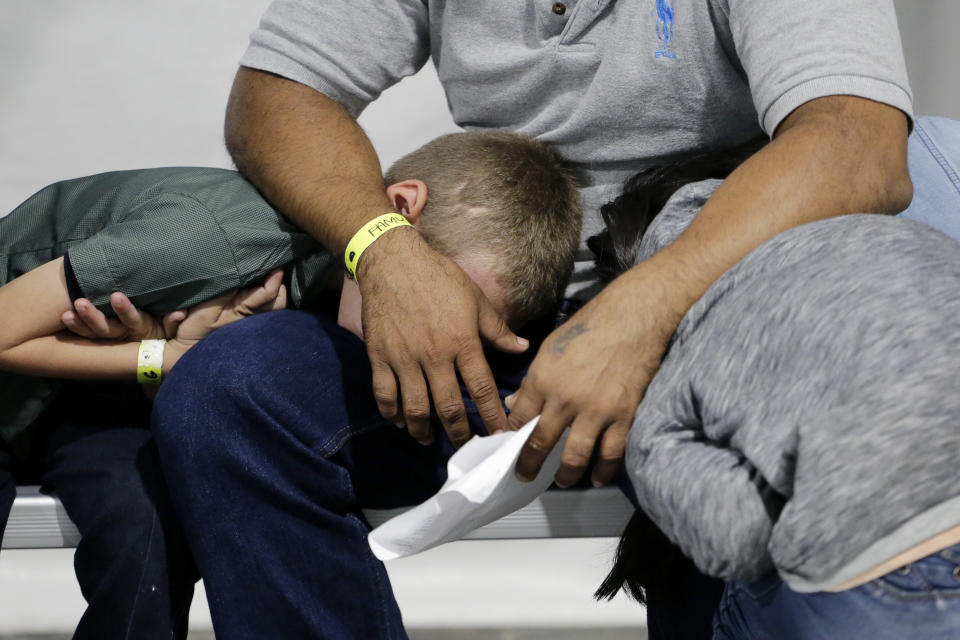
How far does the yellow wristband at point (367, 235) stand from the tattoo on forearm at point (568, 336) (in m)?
0.26

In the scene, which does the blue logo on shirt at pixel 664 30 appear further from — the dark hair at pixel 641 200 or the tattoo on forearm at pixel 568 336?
the tattoo on forearm at pixel 568 336

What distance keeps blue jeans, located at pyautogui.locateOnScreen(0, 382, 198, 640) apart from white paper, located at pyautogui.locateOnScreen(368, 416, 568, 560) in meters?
0.37

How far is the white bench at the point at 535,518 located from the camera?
96 centimetres

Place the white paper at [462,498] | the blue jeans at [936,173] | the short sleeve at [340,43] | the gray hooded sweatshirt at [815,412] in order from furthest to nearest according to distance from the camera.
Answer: the short sleeve at [340,43] < the blue jeans at [936,173] < the white paper at [462,498] < the gray hooded sweatshirt at [815,412]

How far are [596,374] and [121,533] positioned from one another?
55 cm

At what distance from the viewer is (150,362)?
1.03 meters

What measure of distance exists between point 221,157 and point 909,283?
1.69m

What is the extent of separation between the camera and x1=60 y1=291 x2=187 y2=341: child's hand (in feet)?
3.24

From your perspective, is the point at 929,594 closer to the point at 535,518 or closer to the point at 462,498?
the point at 462,498

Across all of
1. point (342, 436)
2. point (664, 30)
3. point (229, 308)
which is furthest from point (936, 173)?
point (229, 308)

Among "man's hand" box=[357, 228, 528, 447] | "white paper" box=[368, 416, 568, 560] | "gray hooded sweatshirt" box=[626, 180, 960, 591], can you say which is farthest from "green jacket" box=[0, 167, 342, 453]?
"gray hooded sweatshirt" box=[626, 180, 960, 591]

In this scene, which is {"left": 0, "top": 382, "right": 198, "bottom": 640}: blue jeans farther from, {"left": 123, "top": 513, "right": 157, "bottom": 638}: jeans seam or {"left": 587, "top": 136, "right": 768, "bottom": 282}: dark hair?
{"left": 587, "top": 136, "right": 768, "bottom": 282}: dark hair

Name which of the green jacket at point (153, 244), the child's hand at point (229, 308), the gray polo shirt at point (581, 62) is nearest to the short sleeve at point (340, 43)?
the gray polo shirt at point (581, 62)

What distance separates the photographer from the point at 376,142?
6.50 feet
